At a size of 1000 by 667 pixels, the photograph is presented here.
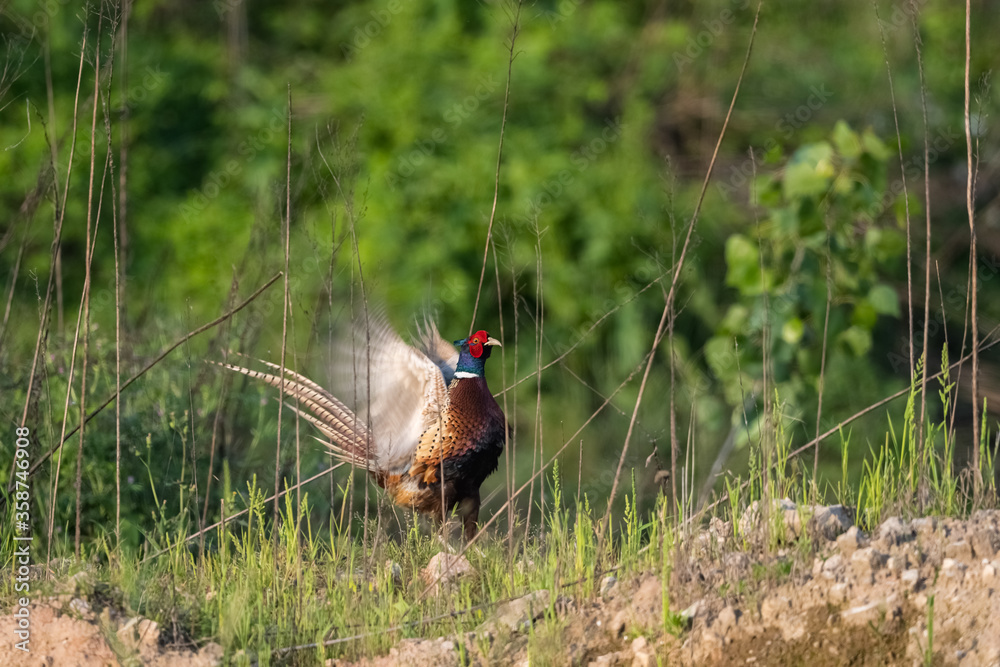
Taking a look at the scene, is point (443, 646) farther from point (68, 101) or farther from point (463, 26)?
point (68, 101)

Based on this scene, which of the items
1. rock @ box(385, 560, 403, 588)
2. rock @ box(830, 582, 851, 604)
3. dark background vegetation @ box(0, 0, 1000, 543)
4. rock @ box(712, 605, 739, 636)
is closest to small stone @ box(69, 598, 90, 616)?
rock @ box(385, 560, 403, 588)

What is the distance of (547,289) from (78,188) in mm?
3155

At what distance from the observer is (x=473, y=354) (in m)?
3.42

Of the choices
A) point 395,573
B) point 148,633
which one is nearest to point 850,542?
point 395,573

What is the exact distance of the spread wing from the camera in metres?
3.42

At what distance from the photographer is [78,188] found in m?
7.02

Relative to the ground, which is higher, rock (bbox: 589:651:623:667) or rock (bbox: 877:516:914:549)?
rock (bbox: 877:516:914:549)

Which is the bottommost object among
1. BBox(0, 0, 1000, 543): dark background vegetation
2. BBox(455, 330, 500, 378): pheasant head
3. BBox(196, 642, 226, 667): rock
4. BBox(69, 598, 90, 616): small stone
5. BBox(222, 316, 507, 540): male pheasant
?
BBox(196, 642, 226, 667): rock

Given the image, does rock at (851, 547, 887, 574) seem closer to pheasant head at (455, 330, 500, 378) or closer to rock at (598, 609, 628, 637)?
rock at (598, 609, 628, 637)

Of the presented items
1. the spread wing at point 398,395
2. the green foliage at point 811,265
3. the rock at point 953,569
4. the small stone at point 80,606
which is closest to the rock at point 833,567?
the rock at point 953,569

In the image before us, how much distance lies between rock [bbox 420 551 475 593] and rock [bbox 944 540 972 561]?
1.15 m

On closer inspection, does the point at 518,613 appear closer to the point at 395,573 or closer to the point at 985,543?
the point at 395,573

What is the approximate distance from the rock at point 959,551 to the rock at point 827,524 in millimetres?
264

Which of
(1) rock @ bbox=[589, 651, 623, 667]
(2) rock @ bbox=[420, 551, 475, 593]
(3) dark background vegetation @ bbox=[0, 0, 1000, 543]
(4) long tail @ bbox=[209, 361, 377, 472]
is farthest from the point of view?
(3) dark background vegetation @ bbox=[0, 0, 1000, 543]
